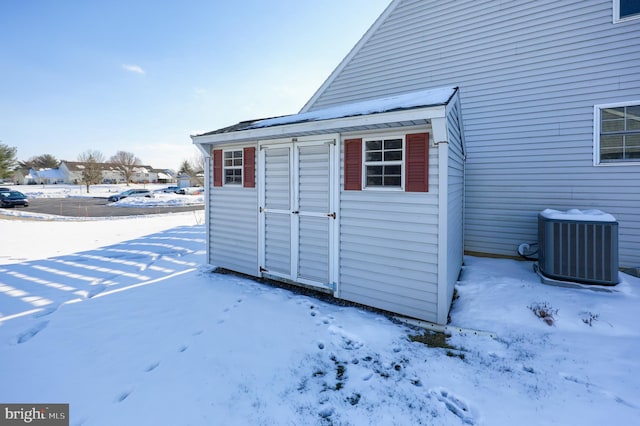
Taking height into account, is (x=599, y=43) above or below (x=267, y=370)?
above

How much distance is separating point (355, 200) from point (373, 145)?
0.89 metres

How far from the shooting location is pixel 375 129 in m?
4.28

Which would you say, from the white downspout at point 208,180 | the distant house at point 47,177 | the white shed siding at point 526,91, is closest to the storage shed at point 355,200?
the white downspout at point 208,180

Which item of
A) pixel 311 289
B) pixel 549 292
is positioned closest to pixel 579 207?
pixel 549 292

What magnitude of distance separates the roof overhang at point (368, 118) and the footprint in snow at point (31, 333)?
4036 millimetres

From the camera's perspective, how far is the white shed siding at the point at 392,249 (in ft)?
12.8

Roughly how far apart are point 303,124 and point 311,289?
111 inches

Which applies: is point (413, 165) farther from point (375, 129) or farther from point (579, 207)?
point (579, 207)

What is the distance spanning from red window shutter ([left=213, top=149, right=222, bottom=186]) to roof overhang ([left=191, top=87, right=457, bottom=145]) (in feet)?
2.84

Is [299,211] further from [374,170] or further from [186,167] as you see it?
[186,167]

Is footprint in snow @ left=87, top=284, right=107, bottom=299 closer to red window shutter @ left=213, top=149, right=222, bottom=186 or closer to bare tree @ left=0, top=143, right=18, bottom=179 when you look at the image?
red window shutter @ left=213, top=149, right=222, bottom=186

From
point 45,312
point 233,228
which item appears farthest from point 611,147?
point 45,312

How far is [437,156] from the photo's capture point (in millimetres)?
3842

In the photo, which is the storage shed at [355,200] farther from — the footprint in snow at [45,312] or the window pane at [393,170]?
the footprint in snow at [45,312]
